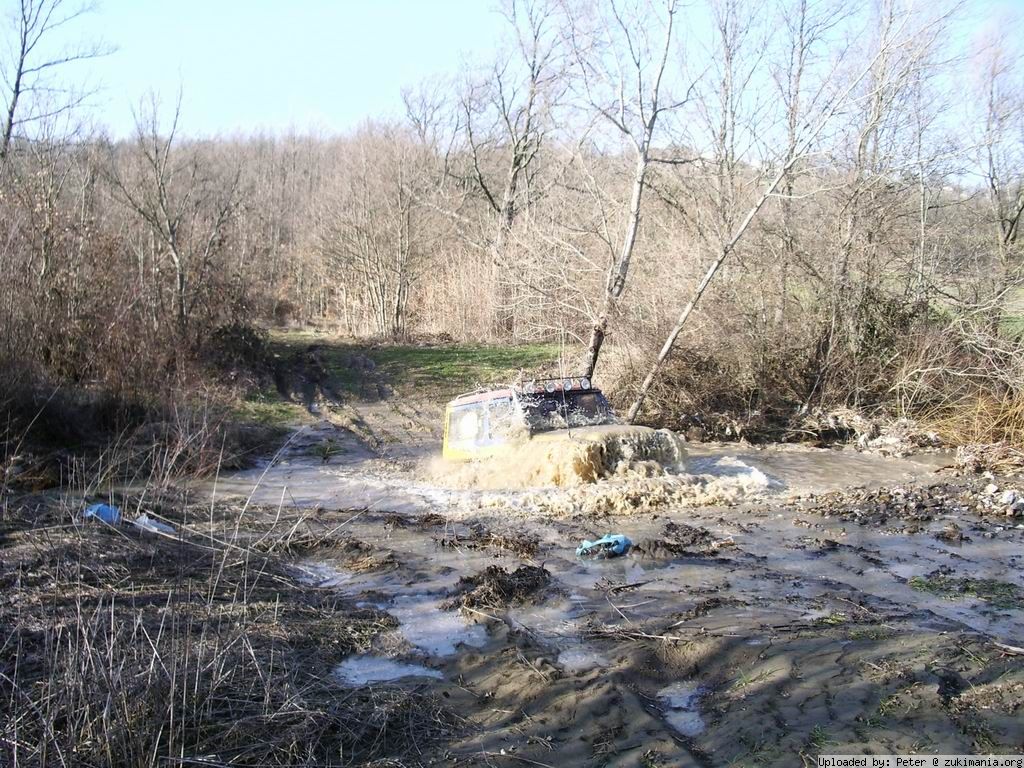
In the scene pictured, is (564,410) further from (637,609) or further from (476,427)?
(637,609)

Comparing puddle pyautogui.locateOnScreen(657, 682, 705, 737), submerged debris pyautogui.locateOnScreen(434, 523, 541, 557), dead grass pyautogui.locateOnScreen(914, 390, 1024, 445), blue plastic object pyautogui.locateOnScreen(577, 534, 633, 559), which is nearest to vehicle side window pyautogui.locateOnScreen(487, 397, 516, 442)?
submerged debris pyautogui.locateOnScreen(434, 523, 541, 557)

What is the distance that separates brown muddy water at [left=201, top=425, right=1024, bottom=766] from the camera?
555 cm

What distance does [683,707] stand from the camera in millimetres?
6109

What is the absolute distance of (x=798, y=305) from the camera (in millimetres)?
20672

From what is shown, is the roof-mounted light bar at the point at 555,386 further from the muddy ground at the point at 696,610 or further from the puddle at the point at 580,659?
the puddle at the point at 580,659

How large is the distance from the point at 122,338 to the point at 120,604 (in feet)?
40.0

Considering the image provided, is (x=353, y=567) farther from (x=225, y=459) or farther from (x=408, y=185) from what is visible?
(x=408, y=185)

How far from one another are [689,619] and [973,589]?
3489 mm

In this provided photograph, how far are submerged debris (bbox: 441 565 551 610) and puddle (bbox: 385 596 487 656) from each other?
0.72 ft

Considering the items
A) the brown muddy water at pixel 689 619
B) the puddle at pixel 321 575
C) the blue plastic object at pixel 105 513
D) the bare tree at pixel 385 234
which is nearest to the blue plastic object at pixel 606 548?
the brown muddy water at pixel 689 619

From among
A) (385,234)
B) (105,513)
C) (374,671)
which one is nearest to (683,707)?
(374,671)

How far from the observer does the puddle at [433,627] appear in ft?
24.5

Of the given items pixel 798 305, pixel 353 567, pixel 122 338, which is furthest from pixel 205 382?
pixel 798 305

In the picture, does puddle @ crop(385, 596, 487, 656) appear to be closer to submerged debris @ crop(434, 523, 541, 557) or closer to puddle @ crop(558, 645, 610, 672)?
puddle @ crop(558, 645, 610, 672)
